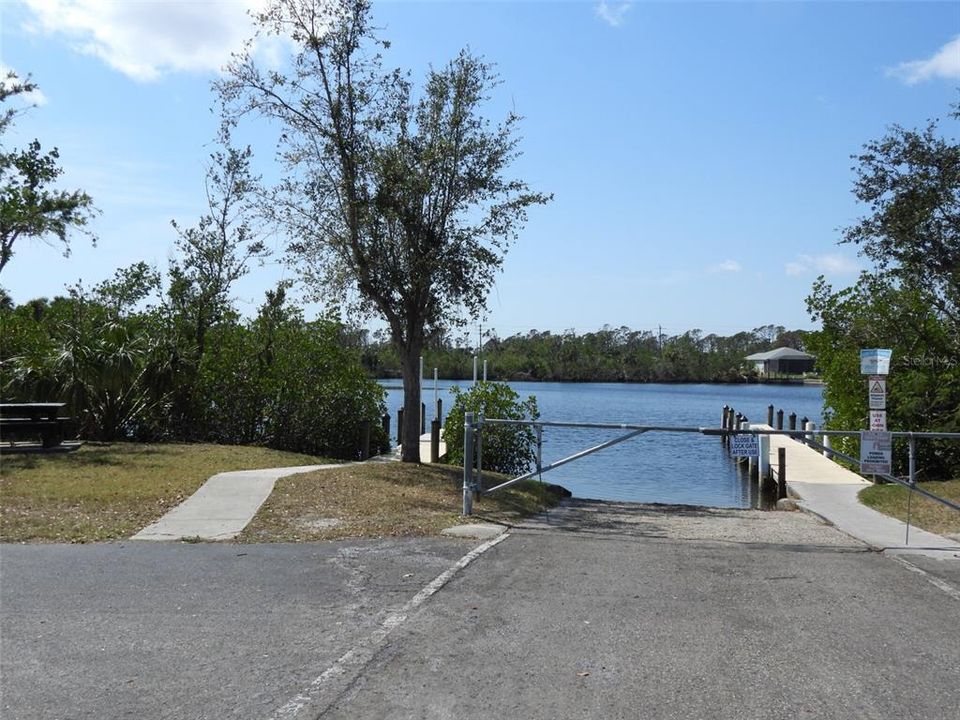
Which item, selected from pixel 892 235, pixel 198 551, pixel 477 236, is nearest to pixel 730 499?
pixel 892 235

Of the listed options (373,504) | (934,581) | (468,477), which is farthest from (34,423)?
(934,581)

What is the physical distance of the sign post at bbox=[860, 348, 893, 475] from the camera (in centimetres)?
1093

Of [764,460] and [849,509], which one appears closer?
[849,509]

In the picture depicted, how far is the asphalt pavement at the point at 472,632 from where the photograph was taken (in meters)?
Result: 5.12

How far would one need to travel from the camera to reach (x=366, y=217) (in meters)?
15.2

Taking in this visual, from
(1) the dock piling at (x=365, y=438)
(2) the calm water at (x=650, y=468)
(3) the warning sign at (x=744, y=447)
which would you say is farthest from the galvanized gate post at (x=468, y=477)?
(1) the dock piling at (x=365, y=438)

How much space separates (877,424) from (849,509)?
3.67 metres

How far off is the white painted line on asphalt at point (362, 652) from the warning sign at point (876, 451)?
5.45m

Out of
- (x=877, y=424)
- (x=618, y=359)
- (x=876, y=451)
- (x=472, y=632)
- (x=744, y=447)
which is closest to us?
(x=472, y=632)

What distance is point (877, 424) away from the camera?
12.0 metres

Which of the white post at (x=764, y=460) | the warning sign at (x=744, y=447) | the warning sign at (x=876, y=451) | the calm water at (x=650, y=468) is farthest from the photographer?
the white post at (x=764, y=460)

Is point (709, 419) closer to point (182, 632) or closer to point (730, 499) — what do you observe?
point (730, 499)

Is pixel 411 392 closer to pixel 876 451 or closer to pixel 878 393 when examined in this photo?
pixel 878 393

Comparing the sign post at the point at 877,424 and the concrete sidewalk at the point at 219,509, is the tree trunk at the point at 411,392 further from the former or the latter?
the sign post at the point at 877,424
